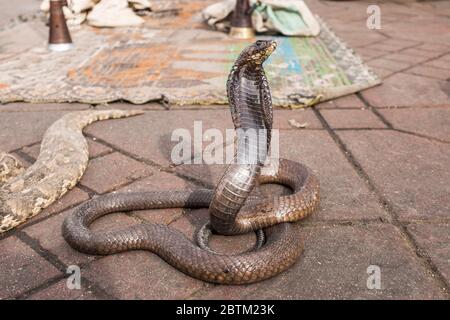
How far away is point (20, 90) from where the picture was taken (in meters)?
4.44

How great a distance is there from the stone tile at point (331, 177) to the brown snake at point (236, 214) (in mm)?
155

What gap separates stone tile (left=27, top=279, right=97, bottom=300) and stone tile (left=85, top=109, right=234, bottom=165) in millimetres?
1334

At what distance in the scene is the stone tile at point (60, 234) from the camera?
2254mm

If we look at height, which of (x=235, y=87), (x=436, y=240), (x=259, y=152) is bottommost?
(x=436, y=240)

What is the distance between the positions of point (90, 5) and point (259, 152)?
5940 millimetres

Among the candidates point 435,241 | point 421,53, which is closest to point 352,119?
point 435,241

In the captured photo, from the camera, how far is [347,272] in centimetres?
213

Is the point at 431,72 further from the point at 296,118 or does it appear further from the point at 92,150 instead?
the point at 92,150

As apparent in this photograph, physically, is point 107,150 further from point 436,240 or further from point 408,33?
point 408,33

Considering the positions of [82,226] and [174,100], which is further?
[174,100]

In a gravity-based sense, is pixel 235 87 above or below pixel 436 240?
above
